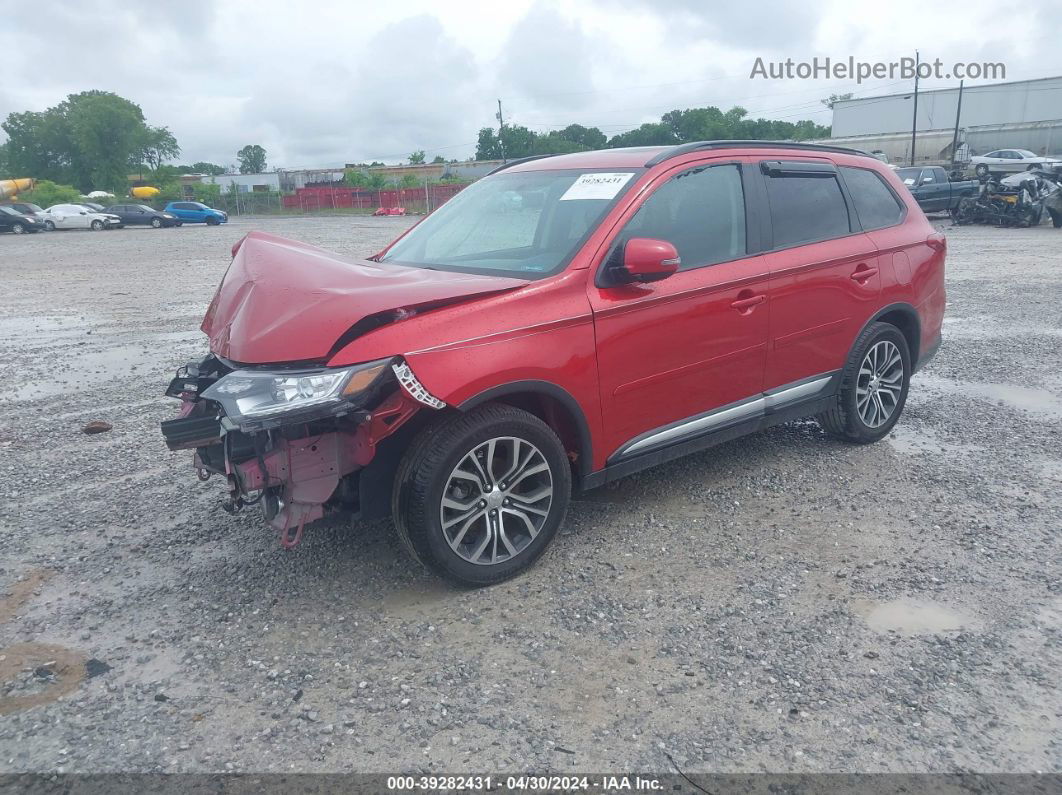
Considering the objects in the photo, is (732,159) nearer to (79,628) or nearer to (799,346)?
(799,346)

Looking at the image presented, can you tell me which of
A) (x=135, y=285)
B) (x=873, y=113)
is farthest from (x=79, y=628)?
(x=873, y=113)

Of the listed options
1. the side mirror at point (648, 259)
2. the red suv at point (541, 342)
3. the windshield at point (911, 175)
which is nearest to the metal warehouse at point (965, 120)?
the windshield at point (911, 175)

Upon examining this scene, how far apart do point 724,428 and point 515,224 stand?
1643 millimetres

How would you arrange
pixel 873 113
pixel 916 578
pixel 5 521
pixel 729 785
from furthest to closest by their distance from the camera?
pixel 873 113
pixel 5 521
pixel 916 578
pixel 729 785

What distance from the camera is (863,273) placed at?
4.96 meters

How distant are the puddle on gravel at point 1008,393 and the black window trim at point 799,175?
2.27m

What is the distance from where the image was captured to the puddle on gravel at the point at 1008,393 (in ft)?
20.0

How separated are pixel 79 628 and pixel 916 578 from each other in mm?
3660

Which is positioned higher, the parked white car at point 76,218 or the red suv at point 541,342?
the parked white car at point 76,218

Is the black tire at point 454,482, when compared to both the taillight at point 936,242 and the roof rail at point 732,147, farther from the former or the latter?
the taillight at point 936,242

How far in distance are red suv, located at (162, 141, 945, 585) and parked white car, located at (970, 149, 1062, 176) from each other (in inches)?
922

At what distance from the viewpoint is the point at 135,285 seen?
48.5 feet

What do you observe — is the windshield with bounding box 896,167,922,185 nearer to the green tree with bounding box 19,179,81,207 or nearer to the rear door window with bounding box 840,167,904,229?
→ the rear door window with bounding box 840,167,904,229

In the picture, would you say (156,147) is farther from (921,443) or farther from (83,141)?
(921,443)
